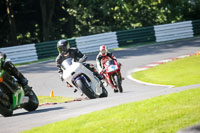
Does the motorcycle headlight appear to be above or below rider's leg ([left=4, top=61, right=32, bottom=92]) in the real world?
below

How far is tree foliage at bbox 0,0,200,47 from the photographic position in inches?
1278

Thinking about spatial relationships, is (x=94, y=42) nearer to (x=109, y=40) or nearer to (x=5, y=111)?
(x=109, y=40)

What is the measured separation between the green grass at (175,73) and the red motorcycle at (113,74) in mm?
2109

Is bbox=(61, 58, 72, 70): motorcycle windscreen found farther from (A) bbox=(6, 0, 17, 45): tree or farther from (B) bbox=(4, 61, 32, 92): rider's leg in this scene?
(A) bbox=(6, 0, 17, 45): tree

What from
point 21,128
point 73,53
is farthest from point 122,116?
point 73,53

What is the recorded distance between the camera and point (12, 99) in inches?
367

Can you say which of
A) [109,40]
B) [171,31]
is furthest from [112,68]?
[171,31]

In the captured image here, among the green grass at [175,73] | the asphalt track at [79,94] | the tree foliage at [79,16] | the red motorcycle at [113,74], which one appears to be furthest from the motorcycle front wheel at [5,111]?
the tree foliage at [79,16]

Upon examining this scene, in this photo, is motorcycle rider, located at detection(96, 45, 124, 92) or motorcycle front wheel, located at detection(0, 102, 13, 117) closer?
motorcycle front wheel, located at detection(0, 102, 13, 117)

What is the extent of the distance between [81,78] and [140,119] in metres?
3.94

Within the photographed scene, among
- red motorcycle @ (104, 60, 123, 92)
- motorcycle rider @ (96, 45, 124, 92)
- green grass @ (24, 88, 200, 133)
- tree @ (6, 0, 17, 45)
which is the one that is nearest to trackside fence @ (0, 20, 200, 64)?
tree @ (6, 0, 17, 45)

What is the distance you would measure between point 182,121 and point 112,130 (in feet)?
3.44

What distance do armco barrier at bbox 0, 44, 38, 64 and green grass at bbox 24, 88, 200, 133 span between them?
1744 cm

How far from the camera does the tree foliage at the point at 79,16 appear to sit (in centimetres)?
3247
